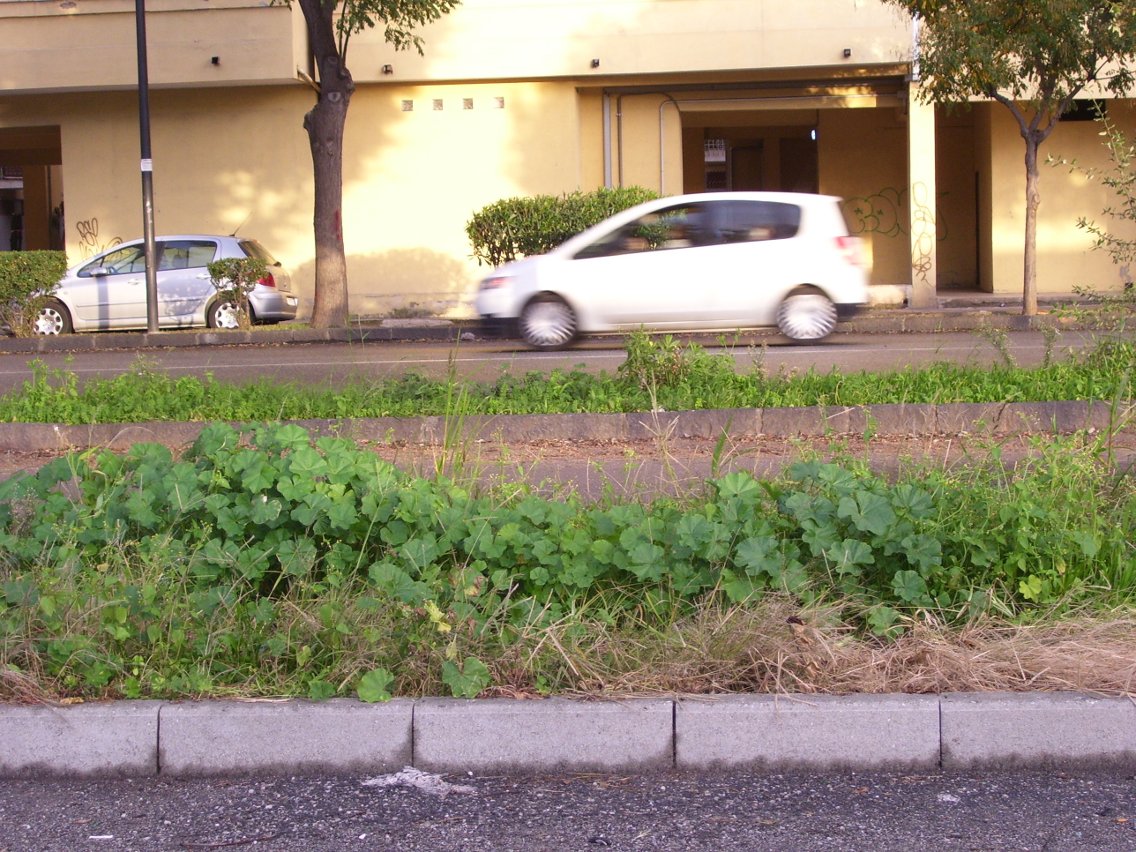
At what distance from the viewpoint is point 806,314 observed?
48.0ft

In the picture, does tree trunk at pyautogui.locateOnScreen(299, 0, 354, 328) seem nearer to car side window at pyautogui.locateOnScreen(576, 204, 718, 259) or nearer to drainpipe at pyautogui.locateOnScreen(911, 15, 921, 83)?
car side window at pyautogui.locateOnScreen(576, 204, 718, 259)

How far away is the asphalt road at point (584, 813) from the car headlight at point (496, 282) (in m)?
11.4

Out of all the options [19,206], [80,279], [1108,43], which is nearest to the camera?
[1108,43]

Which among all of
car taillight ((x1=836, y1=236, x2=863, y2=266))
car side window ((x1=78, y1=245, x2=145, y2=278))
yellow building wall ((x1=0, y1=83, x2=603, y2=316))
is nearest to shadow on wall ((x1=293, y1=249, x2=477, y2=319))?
yellow building wall ((x1=0, y1=83, x2=603, y2=316))

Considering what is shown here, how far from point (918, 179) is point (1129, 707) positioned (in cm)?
1895

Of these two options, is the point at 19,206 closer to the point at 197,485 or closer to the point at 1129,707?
the point at 197,485

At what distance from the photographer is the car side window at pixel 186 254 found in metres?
19.3

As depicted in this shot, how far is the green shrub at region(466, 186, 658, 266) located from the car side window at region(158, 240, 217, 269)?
3.99 metres

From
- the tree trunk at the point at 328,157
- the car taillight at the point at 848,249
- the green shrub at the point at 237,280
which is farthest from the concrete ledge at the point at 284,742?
the green shrub at the point at 237,280

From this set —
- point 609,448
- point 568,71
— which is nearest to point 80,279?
point 568,71

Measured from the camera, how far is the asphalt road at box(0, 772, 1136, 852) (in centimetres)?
352

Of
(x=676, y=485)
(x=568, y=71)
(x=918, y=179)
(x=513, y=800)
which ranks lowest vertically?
(x=513, y=800)

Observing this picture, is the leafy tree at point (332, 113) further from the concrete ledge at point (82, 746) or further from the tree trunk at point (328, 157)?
the concrete ledge at point (82, 746)

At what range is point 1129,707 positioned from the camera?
3.97 meters
